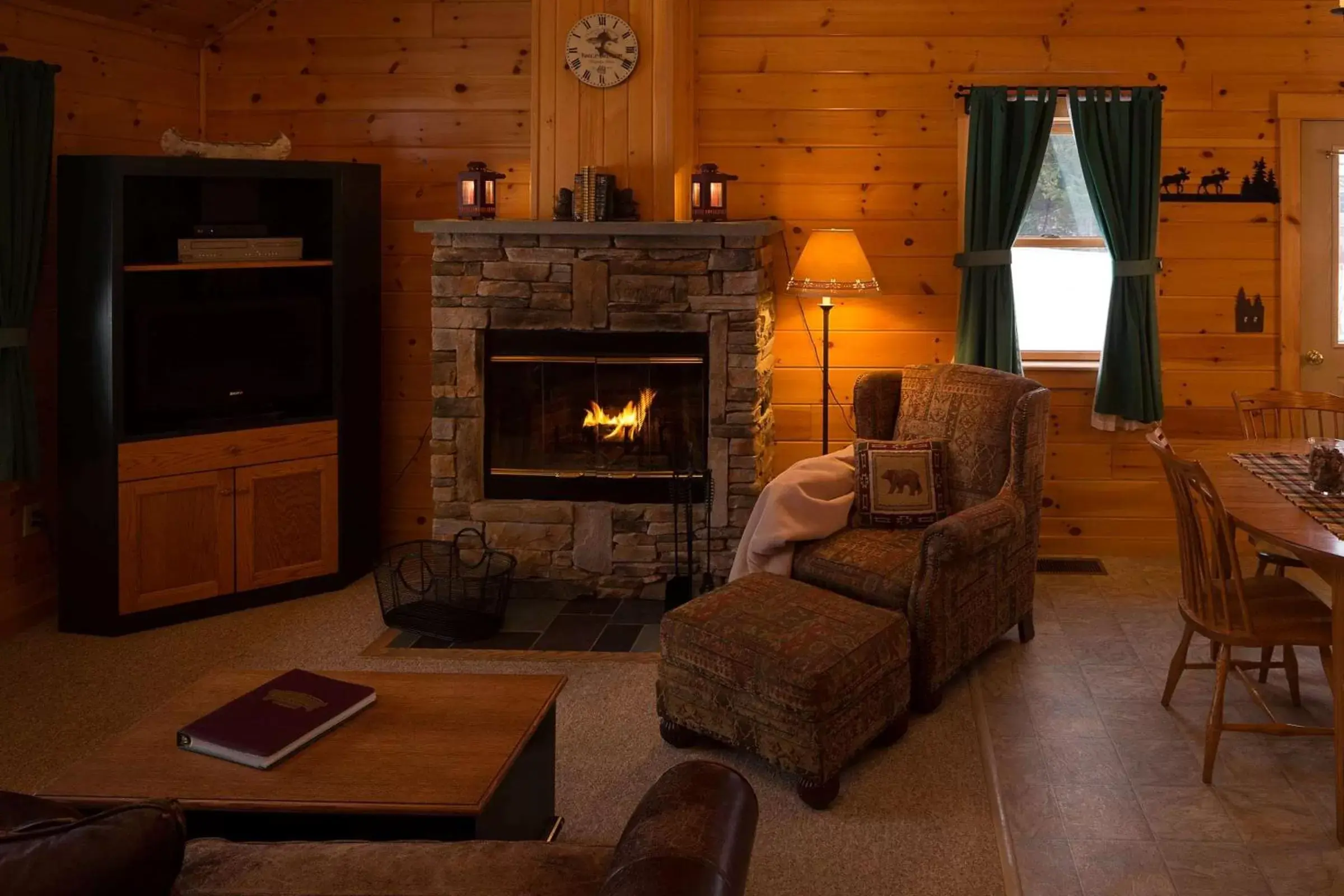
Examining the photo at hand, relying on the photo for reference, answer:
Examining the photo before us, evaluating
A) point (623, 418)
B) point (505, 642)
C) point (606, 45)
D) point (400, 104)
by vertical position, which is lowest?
point (505, 642)

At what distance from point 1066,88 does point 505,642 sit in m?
3.23

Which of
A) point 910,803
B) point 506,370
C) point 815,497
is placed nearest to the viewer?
point 910,803

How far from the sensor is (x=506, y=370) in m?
5.49

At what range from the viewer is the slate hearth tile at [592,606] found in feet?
17.4

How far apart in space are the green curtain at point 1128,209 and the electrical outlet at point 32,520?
433cm

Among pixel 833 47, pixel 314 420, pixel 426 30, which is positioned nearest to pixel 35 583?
pixel 314 420

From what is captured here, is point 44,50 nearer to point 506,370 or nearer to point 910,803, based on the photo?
point 506,370

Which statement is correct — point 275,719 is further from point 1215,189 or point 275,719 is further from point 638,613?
point 1215,189

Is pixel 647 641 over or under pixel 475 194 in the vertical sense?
under

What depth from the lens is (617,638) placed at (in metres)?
4.98

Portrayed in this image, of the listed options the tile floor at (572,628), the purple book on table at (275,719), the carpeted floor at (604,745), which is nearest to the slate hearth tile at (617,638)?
the tile floor at (572,628)

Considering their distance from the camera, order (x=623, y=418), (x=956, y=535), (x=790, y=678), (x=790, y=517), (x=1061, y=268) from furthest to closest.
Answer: (x=1061, y=268) < (x=623, y=418) < (x=790, y=517) < (x=956, y=535) < (x=790, y=678)

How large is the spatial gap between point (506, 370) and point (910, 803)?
8.51ft

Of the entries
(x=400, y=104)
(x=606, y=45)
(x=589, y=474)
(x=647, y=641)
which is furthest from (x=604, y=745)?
(x=400, y=104)
